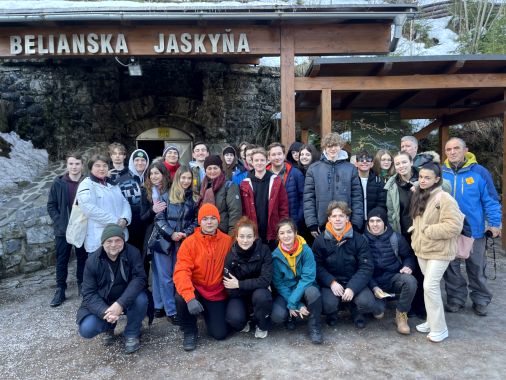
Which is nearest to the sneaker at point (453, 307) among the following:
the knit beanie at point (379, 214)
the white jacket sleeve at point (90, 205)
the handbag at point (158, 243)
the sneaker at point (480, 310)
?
the sneaker at point (480, 310)

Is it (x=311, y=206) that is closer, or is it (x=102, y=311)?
(x=102, y=311)

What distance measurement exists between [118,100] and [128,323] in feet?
21.9

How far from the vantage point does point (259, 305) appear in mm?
3252

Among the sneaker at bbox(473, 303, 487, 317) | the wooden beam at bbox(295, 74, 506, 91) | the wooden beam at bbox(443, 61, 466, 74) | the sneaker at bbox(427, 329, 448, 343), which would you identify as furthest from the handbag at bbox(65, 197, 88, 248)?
the wooden beam at bbox(443, 61, 466, 74)

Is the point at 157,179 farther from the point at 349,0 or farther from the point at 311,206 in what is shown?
the point at 349,0

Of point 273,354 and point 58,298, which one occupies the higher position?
point 58,298

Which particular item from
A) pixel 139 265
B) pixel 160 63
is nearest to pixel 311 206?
pixel 139 265

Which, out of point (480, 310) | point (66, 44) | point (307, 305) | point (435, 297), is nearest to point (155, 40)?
point (66, 44)

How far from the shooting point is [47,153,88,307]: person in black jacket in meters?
4.24

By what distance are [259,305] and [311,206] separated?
114 centimetres

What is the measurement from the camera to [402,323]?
338cm

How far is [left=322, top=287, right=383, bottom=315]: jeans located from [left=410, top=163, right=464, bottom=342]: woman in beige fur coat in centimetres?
45

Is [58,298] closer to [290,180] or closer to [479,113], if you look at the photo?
[290,180]

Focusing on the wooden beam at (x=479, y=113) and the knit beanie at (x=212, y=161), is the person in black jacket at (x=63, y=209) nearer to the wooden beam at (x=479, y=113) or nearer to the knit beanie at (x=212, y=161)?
the knit beanie at (x=212, y=161)
